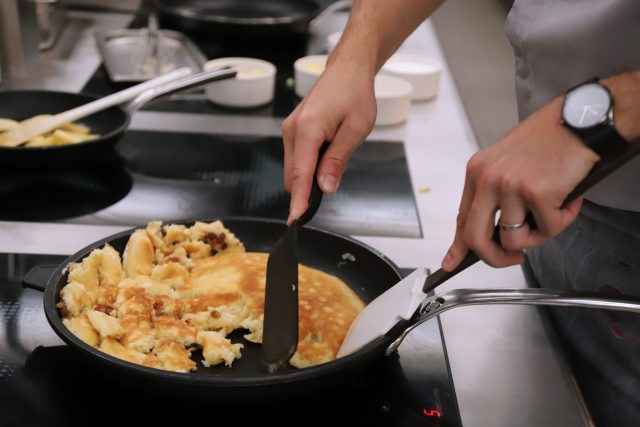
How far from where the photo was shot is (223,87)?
238 cm

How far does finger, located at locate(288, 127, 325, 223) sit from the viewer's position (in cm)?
120

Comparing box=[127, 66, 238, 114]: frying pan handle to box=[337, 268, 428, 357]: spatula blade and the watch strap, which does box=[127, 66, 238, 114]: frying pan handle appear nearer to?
box=[337, 268, 428, 357]: spatula blade

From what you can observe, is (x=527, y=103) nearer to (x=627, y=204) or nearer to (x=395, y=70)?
(x=627, y=204)

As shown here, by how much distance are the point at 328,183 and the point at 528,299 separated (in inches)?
14.5

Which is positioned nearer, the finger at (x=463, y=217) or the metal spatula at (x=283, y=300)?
the finger at (x=463, y=217)

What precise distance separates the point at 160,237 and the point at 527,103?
29.0 inches

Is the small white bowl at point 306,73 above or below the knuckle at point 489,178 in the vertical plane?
below

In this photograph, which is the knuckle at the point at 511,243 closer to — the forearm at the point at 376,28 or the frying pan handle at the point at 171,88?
the forearm at the point at 376,28

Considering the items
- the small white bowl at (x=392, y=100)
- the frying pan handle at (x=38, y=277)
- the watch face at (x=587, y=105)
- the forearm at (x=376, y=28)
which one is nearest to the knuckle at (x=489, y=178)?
the watch face at (x=587, y=105)

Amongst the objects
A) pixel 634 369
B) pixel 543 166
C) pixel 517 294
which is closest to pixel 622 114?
pixel 543 166

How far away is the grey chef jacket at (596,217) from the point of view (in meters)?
1.18

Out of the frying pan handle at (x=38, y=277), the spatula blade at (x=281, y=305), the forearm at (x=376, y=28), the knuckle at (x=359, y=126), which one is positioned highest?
the forearm at (x=376, y=28)

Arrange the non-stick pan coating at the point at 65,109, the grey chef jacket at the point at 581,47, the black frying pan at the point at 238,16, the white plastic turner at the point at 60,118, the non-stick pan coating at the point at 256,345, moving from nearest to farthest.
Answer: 1. the non-stick pan coating at the point at 256,345
2. the grey chef jacket at the point at 581,47
3. the non-stick pan coating at the point at 65,109
4. the white plastic turner at the point at 60,118
5. the black frying pan at the point at 238,16

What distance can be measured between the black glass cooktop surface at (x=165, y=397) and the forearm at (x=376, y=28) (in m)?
0.53
